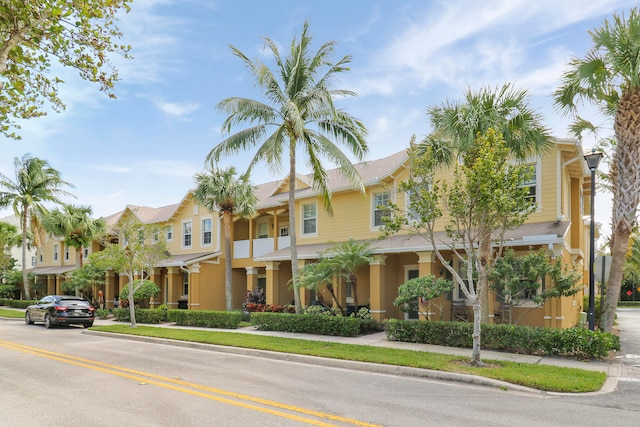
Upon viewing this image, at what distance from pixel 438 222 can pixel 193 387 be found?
40.7 feet

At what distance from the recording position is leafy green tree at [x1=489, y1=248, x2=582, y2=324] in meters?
13.5

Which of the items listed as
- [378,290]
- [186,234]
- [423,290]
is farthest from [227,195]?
[423,290]

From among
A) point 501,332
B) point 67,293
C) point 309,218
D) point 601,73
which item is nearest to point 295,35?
point 309,218

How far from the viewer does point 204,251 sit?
96.1 feet

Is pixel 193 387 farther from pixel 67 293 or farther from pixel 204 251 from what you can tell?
pixel 67 293

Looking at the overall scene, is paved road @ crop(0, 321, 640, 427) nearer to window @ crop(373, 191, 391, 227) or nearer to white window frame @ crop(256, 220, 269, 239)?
window @ crop(373, 191, 391, 227)

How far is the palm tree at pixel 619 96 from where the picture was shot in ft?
41.0

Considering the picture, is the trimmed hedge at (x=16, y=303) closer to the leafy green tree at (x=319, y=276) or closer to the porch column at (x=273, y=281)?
the porch column at (x=273, y=281)

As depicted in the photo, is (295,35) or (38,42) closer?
(38,42)

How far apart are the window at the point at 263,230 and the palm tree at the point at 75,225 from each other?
11.6 meters

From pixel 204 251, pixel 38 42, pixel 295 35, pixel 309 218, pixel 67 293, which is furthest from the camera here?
pixel 67 293

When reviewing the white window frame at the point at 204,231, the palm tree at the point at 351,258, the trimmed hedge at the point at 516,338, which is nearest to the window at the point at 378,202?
the palm tree at the point at 351,258

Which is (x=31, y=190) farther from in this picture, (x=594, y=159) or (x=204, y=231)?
(x=594, y=159)

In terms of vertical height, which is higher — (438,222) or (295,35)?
(295,35)
